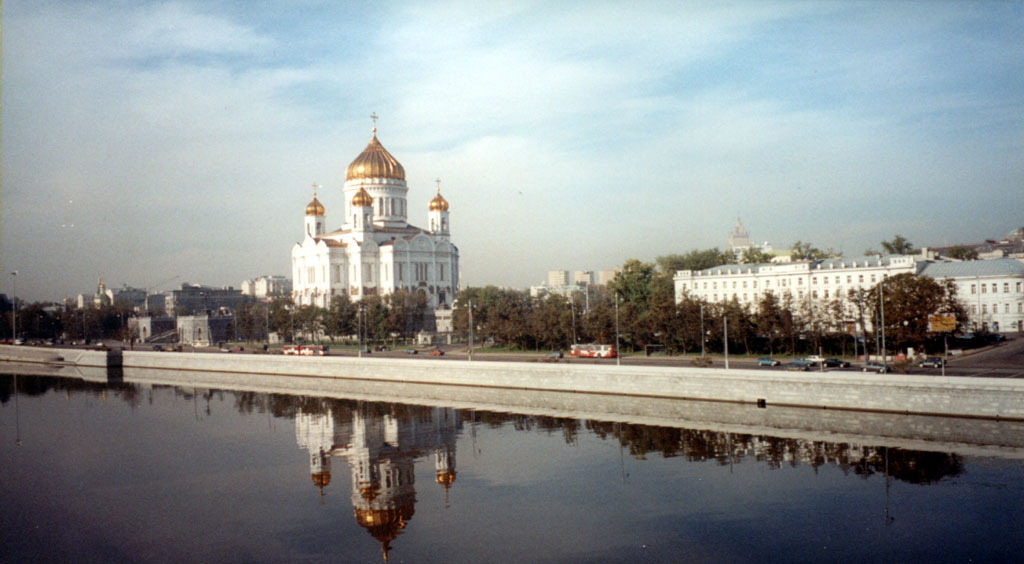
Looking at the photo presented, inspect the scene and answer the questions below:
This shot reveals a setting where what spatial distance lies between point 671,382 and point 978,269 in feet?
96.7

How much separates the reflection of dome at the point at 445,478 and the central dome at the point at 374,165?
Result: 5421 cm

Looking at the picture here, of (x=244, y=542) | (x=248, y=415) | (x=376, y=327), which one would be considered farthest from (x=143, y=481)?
(x=376, y=327)

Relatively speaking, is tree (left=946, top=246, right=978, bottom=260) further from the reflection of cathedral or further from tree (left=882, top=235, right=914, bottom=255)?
the reflection of cathedral

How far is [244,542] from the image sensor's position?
1716 centimetres

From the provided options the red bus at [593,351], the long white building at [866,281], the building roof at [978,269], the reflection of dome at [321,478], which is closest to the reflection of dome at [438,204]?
the long white building at [866,281]

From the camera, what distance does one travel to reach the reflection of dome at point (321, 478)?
21.8 m

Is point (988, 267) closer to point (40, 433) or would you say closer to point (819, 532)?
point (819, 532)

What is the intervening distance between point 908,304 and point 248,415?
93.3 ft

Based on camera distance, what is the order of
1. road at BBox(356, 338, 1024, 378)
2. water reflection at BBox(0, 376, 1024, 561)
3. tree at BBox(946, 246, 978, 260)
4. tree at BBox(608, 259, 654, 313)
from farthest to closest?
1. tree at BBox(946, 246, 978, 260)
2. tree at BBox(608, 259, 654, 313)
3. road at BBox(356, 338, 1024, 378)
4. water reflection at BBox(0, 376, 1024, 561)

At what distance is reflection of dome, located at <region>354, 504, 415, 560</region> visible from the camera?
17.3 metres

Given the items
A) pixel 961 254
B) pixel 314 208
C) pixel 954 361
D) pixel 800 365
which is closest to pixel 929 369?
pixel 954 361

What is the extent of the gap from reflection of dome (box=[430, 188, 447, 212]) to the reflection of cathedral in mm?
43911

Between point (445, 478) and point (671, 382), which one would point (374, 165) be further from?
point (445, 478)

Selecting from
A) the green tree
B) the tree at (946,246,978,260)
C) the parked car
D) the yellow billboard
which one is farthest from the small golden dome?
the tree at (946,246,978,260)
